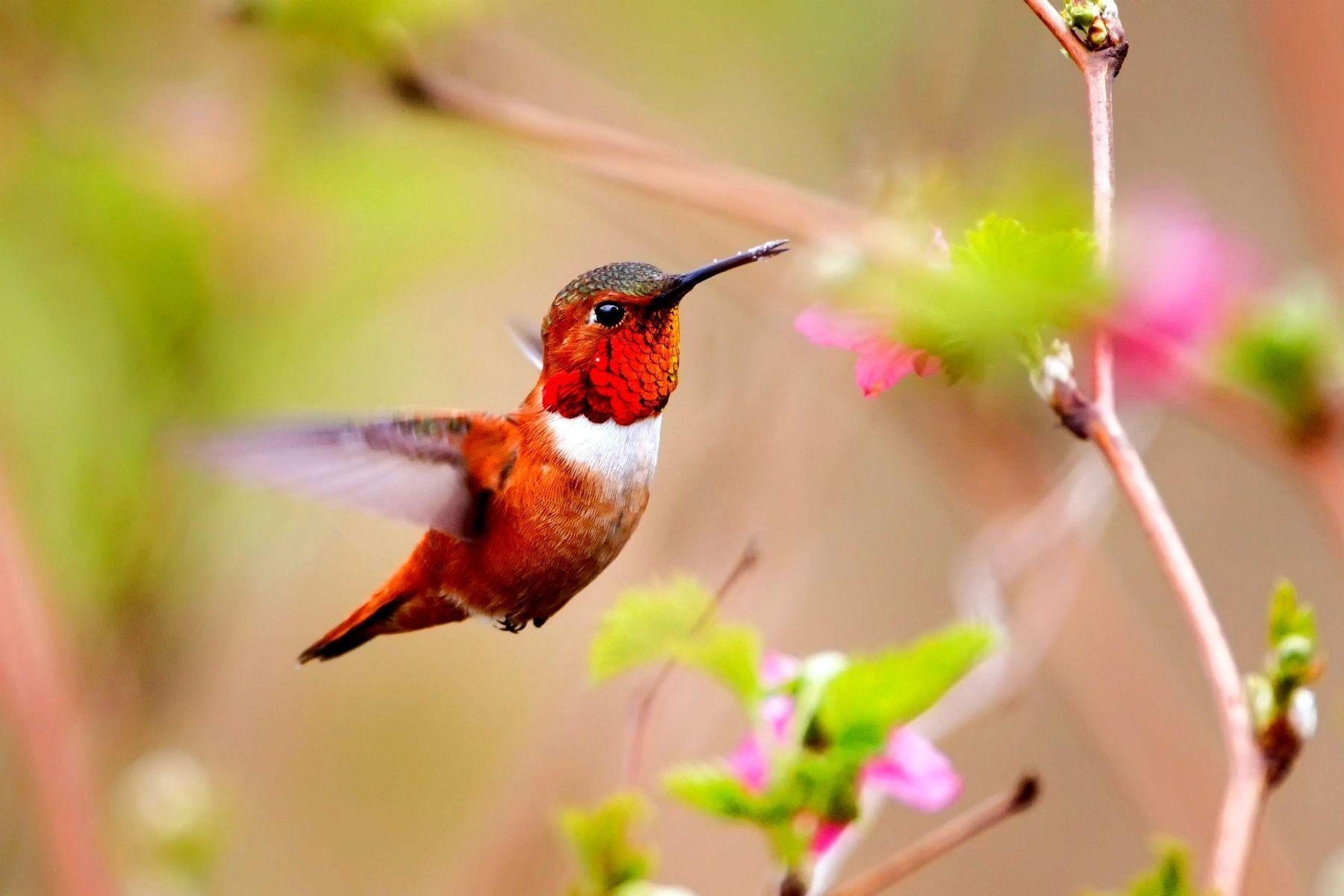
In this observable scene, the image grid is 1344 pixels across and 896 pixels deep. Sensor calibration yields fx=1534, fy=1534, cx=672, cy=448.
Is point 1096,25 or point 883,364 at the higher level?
point 1096,25

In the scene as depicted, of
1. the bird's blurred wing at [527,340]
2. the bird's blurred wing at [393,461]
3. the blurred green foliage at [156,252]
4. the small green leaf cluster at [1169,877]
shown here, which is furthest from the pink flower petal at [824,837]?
the blurred green foliage at [156,252]

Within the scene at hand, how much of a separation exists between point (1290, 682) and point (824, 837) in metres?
0.28

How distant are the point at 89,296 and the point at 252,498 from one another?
0.29 m

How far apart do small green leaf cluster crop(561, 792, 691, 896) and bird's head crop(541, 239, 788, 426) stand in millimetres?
217

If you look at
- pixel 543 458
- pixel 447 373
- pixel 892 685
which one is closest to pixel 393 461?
pixel 543 458

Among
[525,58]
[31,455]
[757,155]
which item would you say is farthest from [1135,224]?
[31,455]

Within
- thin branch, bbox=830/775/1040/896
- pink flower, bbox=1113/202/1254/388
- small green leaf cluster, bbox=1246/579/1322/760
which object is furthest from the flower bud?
pink flower, bbox=1113/202/1254/388

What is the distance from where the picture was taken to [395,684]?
101 inches

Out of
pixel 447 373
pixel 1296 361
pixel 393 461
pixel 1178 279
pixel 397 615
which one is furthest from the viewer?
pixel 447 373

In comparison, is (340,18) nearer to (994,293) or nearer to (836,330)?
(836,330)

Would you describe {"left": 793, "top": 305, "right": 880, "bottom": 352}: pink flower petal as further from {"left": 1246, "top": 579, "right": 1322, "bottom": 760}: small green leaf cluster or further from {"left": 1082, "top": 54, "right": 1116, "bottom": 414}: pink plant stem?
{"left": 1246, "top": 579, "right": 1322, "bottom": 760}: small green leaf cluster

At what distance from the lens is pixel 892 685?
2.58 feet

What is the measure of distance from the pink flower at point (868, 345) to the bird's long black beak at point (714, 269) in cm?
4

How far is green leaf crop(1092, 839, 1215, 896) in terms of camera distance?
2.29 feet
